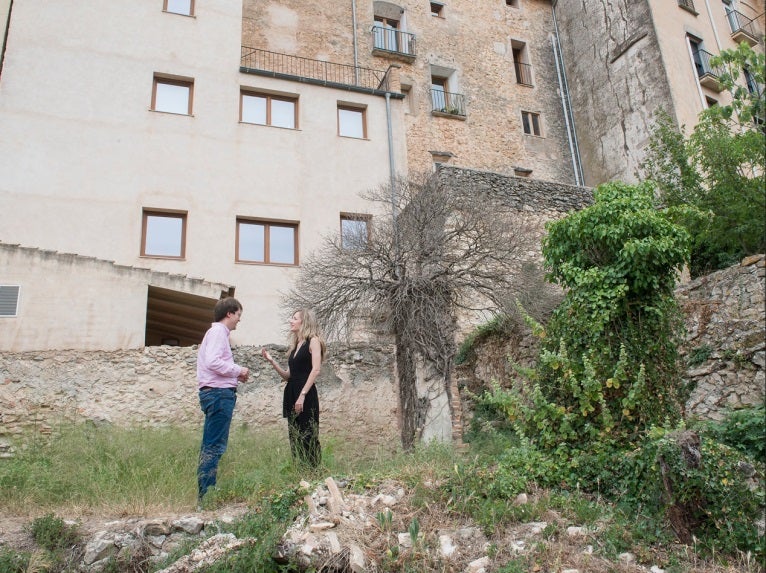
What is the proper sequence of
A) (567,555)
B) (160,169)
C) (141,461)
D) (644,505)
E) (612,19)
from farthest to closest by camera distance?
(612,19)
(160,169)
(141,461)
(644,505)
(567,555)

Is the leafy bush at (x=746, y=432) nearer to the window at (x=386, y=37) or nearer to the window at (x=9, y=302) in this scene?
the window at (x=9, y=302)

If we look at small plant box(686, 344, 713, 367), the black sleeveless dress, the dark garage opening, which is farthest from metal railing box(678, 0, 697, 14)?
the black sleeveless dress

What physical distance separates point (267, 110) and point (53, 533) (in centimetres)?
1194

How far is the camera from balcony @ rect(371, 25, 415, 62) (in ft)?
65.8

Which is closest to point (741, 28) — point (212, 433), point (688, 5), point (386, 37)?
point (688, 5)

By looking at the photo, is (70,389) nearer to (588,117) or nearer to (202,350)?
(202,350)

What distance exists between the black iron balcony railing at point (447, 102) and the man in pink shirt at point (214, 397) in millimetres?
16171

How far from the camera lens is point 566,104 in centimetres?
2241

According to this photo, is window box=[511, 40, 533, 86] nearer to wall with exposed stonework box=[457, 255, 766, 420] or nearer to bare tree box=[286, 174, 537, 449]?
bare tree box=[286, 174, 537, 449]

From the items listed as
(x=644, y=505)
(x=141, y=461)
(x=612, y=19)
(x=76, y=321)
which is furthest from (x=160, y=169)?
(x=612, y=19)

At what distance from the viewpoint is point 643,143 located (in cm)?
1864

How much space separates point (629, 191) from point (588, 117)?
15449mm

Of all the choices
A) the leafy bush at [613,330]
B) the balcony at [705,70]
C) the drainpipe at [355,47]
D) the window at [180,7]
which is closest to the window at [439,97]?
the drainpipe at [355,47]

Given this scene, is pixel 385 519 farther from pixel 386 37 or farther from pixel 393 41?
pixel 393 41
